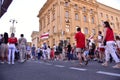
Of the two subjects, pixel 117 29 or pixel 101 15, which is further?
pixel 117 29

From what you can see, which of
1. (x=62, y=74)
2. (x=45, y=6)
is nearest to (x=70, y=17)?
(x=45, y=6)

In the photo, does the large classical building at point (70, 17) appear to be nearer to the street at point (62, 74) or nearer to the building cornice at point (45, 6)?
the building cornice at point (45, 6)

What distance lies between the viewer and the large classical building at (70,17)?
1754 inches

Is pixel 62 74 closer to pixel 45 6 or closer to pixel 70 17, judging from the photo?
pixel 70 17

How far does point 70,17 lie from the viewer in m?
46.2

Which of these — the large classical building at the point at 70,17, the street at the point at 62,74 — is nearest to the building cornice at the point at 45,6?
the large classical building at the point at 70,17

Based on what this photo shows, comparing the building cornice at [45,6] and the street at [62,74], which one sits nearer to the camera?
the street at [62,74]

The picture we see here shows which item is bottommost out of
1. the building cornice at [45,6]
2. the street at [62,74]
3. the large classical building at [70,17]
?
the street at [62,74]

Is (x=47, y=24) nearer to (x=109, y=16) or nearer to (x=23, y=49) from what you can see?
(x=109, y=16)

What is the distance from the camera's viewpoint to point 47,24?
51.8 metres

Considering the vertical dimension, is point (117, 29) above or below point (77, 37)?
above

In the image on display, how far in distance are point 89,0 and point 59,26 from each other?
44.4ft

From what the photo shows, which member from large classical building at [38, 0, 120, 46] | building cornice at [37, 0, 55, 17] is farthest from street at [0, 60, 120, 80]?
building cornice at [37, 0, 55, 17]

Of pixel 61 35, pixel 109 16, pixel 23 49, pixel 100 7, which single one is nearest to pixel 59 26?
pixel 61 35
